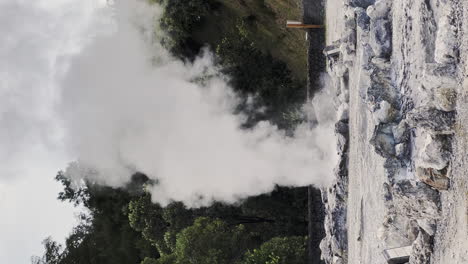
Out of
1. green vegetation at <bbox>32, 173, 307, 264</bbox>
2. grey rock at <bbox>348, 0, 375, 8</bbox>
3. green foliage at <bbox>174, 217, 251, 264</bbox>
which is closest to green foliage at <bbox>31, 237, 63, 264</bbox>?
green vegetation at <bbox>32, 173, 307, 264</bbox>

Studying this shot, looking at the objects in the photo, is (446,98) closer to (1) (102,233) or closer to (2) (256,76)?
(2) (256,76)

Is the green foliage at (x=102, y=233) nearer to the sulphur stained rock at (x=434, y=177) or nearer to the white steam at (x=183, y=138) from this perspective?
the white steam at (x=183, y=138)

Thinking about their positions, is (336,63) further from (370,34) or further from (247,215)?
(247,215)

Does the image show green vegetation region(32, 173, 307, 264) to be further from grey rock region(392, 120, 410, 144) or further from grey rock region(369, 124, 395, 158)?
grey rock region(392, 120, 410, 144)

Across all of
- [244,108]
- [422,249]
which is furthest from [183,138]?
[422,249]

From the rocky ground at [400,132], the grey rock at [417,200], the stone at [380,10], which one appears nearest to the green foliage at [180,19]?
the rocky ground at [400,132]

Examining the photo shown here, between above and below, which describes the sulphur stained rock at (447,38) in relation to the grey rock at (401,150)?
above
